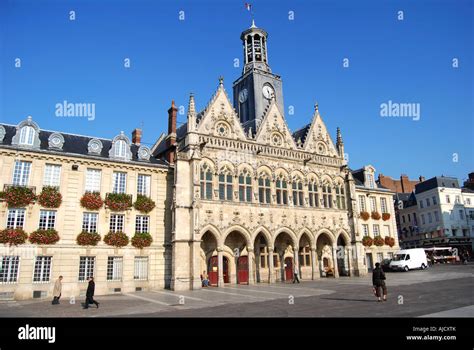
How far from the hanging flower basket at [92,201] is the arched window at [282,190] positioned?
1559 cm

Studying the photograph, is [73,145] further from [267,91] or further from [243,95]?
[267,91]

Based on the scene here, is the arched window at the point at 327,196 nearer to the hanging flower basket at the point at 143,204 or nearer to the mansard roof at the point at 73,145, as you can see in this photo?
the mansard roof at the point at 73,145

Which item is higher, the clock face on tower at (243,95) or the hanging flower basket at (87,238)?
the clock face on tower at (243,95)

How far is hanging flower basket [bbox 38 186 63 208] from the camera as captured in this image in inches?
973

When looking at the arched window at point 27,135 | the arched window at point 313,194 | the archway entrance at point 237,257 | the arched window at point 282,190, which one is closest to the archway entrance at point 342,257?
the arched window at point 313,194

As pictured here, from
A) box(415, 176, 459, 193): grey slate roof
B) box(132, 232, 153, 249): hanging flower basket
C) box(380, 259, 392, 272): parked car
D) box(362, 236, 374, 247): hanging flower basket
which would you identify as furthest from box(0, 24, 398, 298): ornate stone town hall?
box(415, 176, 459, 193): grey slate roof

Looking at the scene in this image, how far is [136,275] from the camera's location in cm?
2761

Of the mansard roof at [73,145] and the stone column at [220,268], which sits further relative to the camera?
the stone column at [220,268]

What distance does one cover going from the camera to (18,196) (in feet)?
78.2

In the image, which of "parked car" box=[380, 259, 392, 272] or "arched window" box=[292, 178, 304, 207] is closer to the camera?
"arched window" box=[292, 178, 304, 207]

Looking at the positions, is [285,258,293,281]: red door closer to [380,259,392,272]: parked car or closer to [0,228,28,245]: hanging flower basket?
[380,259,392,272]: parked car

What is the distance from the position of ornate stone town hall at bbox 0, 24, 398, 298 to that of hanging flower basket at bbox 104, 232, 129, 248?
0.34 ft

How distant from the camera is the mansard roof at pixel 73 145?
84.7 ft

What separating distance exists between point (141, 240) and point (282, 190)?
13762 mm
